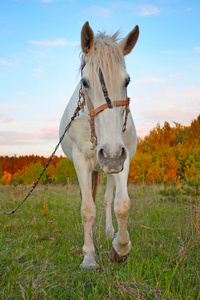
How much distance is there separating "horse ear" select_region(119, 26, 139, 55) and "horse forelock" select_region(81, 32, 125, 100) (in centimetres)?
13

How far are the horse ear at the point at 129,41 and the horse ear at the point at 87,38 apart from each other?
0.33 metres

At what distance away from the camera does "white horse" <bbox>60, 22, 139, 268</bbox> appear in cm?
211

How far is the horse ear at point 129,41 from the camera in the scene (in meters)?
2.65

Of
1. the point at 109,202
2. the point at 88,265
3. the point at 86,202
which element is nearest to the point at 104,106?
the point at 86,202

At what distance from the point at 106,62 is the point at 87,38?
1.33 feet

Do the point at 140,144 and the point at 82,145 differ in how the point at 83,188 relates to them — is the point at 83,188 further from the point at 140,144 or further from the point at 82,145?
the point at 140,144

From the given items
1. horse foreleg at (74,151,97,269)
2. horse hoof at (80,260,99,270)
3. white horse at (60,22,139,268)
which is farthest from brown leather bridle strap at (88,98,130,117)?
horse hoof at (80,260,99,270)

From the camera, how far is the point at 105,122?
7.25ft

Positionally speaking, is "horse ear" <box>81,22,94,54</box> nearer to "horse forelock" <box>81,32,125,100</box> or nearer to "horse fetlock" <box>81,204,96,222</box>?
"horse forelock" <box>81,32,125,100</box>

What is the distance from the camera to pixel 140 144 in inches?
779

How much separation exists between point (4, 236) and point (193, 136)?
62.2 ft

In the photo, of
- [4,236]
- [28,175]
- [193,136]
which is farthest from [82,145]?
[193,136]

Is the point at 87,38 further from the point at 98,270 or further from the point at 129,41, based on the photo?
the point at 98,270

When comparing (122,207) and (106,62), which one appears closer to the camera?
(106,62)
